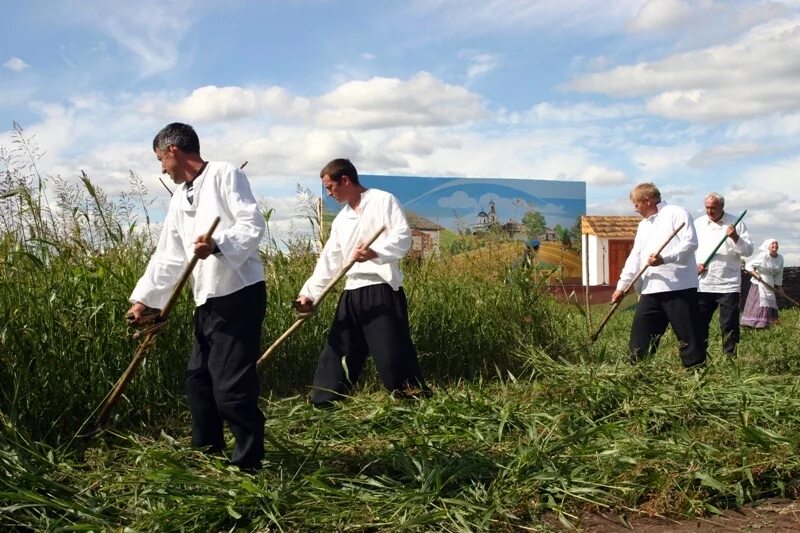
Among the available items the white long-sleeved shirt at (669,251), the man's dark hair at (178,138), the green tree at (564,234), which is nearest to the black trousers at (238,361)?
the man's dark hair at (178,138)

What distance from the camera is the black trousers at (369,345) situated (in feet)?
17.0

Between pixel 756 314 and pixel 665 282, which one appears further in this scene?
pixel 756 314

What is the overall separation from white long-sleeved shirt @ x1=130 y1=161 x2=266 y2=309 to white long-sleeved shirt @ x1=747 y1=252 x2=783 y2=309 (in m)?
7.54

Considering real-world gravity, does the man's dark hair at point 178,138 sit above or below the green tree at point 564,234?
above

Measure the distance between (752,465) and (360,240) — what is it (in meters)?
2.52

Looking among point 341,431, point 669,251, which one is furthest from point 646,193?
point 341,431

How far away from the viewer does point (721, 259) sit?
25.5 feet

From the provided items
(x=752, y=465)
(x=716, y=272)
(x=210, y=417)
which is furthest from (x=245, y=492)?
(x=716, y=272)

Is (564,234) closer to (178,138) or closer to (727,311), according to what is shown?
(727,311)

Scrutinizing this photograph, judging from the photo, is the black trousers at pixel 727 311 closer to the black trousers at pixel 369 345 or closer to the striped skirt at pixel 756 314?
the striped skirt at pixel 756 314

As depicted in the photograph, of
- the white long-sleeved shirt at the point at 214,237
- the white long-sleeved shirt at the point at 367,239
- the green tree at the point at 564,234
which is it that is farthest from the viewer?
the green tree at the point at 564,234

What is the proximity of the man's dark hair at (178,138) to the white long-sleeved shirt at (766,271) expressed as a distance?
7626mm

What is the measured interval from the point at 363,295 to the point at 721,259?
3893mm

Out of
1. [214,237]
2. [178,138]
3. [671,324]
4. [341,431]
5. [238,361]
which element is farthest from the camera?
[671,324]
